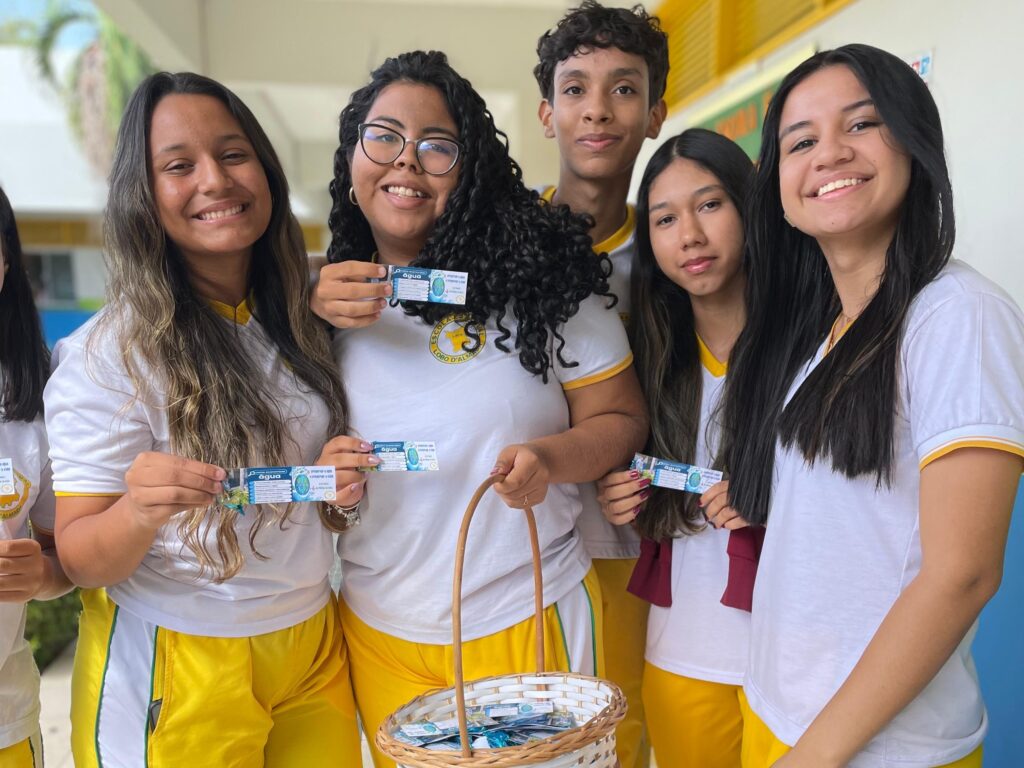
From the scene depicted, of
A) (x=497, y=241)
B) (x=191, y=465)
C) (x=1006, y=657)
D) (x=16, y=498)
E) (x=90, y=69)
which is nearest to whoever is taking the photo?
(x=191, y=465)

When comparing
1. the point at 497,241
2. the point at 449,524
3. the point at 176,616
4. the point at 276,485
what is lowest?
the point at 176,616

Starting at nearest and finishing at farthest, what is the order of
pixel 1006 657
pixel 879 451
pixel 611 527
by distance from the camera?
pixel 879 451 → pixel 611 527 → pixel 1006 657

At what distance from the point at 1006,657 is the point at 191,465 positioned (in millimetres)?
2150

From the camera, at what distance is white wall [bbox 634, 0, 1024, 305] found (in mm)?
2256

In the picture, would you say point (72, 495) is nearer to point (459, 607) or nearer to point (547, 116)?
point (459, 607)

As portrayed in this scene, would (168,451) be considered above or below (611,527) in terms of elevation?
above

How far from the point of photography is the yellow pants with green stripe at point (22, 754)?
154 cm

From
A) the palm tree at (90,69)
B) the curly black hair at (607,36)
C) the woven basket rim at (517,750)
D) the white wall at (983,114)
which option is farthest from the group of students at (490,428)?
the palm tree at (90,69)

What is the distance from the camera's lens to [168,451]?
5.02ft

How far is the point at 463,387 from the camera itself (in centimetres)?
164

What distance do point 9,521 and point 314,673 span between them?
629 mm

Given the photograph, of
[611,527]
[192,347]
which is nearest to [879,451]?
[611,527]

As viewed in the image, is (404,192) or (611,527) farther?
(611,527)

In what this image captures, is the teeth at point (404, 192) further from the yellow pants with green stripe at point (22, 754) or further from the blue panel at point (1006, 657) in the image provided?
the blue panel at point (1006, 657)
